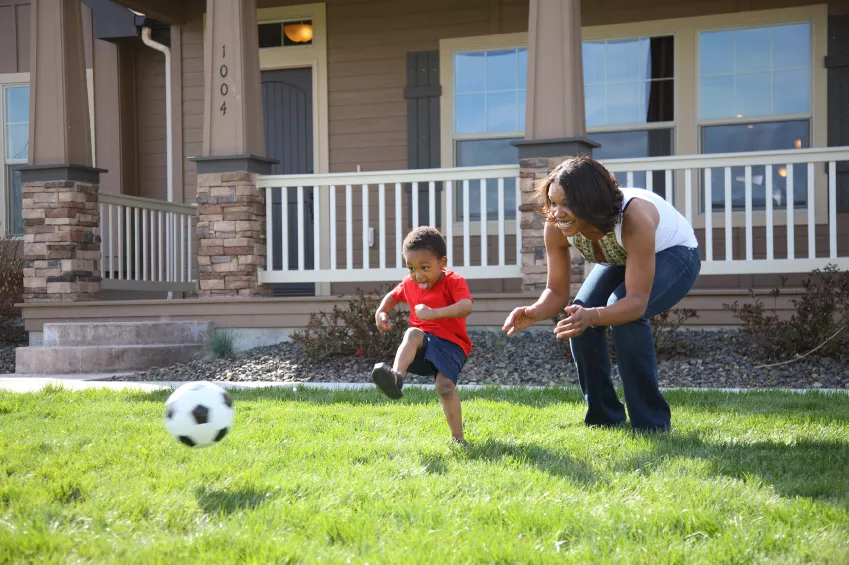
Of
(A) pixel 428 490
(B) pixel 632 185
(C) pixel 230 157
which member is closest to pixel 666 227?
(A) pixel 428 490

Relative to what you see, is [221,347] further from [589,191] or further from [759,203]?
[759,203]

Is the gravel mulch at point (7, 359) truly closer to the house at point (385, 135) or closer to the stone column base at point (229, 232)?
the house at point (385, 135)

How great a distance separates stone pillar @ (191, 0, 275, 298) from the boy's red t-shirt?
14.5 feet

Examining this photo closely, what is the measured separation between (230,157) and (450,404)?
5057mm

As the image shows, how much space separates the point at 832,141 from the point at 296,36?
578 centimetres

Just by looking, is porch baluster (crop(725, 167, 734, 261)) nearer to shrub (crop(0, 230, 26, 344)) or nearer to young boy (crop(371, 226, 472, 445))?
young boy (crop(371, 226, 472, 445))

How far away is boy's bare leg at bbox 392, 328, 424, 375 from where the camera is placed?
4059 millimetres

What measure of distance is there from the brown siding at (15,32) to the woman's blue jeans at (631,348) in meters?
9.28

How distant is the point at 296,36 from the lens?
10680mm

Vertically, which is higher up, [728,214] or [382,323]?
[728,214]

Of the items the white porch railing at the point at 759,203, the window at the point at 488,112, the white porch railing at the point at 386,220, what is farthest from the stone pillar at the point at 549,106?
the window at the point at 488,112

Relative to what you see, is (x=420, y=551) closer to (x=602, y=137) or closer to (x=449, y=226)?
(x=449, y=226)

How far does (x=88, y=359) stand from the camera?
26.1 feet

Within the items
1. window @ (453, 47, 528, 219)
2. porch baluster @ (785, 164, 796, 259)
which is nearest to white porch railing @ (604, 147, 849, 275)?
porch baluster @ (785, 164, 796, 259)
